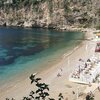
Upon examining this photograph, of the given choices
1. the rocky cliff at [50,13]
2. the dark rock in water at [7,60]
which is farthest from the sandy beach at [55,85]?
the rocky cliff at [50,13]

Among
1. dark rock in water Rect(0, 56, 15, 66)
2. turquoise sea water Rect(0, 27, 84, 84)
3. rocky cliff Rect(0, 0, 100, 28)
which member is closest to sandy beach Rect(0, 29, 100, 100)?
turquoise sea water Rect(0, 27, 84, 84)

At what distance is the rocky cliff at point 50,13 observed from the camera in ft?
384

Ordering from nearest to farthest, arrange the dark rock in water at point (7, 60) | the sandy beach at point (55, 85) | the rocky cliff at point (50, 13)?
the sandy beach at point (55, 85) → the dark rock in water at point (7, 60) → the rocky cliff at point (50, 13)

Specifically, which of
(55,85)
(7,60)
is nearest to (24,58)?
(7,60)

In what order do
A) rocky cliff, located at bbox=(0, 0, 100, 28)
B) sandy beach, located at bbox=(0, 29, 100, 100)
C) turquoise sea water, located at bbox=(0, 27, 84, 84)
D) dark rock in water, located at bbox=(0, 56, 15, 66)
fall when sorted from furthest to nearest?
rocky cliff, located at bbox=(0, 0, 100, 28) → dark rock in water, located at bbox=(0, 56, 15, 66) → turquoise sea water, located at bbox=(0, 27, 84, 84) → sandy beach, located at bbox=(0, 29, 100, 100)

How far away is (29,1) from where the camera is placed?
128m

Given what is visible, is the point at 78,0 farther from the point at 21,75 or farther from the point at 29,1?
the point at 21,75

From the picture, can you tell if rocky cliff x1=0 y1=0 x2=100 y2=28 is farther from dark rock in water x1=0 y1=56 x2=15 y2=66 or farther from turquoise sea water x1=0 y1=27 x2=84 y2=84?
dark rock in water x1=0 y1=56 x2=15 y2=66

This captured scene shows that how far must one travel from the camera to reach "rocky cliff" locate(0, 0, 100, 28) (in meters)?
117

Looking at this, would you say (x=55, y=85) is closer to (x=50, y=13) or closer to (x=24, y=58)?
(x=24, y=58)

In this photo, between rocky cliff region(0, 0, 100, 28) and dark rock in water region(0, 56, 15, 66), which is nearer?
dark rock in water region(0, 56, 15, 66)

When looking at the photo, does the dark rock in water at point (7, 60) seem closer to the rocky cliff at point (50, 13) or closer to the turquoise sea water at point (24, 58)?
the turquoise sea water at point (24, 58)

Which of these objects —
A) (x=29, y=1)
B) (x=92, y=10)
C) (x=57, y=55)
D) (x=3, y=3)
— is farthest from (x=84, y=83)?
(x=3, y=3)

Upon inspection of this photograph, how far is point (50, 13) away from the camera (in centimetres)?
12312
